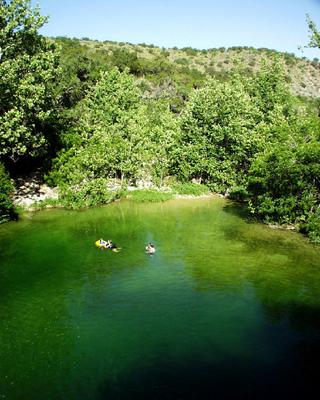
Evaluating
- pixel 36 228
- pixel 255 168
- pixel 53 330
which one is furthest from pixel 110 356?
pixel 255 168

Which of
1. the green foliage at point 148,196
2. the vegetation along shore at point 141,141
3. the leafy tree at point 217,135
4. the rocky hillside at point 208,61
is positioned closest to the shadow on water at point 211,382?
the vegetation along shore at point 141,141

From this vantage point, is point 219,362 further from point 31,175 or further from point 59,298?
point 31,175

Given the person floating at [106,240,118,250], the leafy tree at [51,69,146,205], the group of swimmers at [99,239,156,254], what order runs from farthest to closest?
the leafy tree at [51,69,146,205] → the person floating at [106,240,118,250] → the group of swimmers at [99,239,156,254]

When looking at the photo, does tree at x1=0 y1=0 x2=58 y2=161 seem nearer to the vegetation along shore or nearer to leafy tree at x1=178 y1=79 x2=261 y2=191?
the vegetation along shore

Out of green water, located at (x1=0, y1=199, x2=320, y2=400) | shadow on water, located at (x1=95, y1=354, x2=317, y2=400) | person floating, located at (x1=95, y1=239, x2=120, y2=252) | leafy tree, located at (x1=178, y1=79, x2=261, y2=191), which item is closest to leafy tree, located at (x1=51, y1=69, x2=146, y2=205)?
leafy tree, located at (x1=178, y1=79, x2=261, y2=191)

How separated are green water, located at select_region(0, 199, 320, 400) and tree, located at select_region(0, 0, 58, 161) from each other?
9.02 metres

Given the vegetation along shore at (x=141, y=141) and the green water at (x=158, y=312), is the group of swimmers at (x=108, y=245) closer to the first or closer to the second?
the green water at (x=158, y=312)

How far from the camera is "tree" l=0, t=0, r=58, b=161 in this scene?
37.5m

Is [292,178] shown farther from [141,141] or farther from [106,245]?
[141,141]

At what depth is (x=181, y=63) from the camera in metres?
133

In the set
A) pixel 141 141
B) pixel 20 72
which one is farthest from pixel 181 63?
pixel 20 72

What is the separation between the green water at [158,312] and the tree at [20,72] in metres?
9.02

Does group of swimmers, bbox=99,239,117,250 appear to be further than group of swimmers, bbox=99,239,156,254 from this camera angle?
Yes

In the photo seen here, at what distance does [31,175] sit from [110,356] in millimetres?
32777
